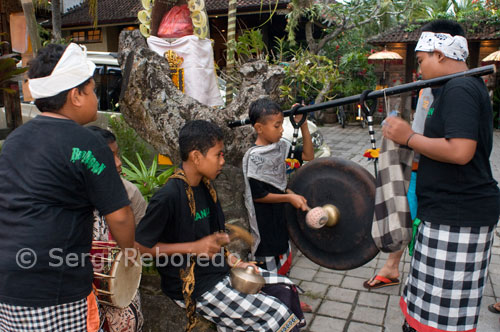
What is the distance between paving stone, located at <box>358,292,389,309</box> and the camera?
132 inches

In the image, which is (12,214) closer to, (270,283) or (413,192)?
(270,283)

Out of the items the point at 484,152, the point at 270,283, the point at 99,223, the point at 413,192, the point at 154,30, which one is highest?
the point at 154,30

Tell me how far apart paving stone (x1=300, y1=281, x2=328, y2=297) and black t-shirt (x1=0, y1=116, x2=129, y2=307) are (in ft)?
7.89

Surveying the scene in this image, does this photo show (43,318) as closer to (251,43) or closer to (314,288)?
(314,288)

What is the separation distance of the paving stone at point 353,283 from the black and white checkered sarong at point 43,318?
255 centimetres

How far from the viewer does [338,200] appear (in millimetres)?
2695

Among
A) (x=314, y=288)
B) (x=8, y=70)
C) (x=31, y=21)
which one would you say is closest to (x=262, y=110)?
(x=314, y=288)

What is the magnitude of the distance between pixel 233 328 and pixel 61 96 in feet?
4.59

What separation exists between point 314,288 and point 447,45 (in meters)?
2.33

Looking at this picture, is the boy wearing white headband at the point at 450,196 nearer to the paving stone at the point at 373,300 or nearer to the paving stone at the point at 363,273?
the paving stone at the point at 373,300

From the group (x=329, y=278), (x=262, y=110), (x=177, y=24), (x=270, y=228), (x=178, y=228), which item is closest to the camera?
(x=178, y=228)

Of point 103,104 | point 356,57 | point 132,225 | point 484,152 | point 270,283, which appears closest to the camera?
point 132,225

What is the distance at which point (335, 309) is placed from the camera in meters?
3.34

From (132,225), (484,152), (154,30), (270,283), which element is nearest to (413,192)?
(484,152)
